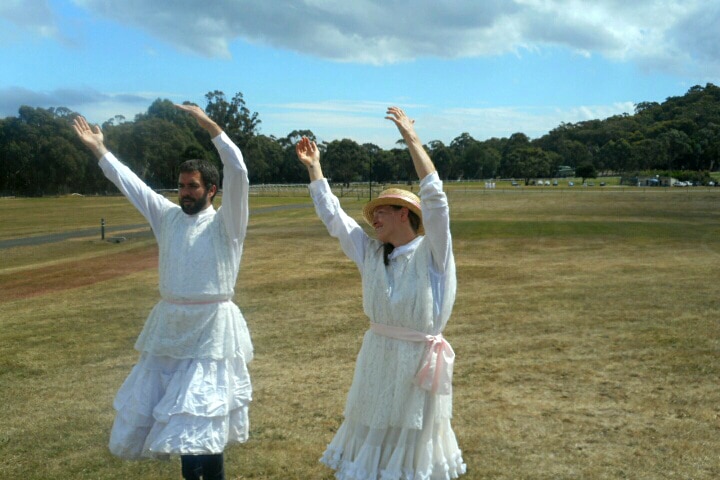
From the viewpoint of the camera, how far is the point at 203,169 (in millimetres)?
4141

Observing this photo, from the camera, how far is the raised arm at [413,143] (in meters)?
3.43

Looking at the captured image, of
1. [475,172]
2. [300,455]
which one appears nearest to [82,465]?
[300,455]

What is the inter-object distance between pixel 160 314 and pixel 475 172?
139 metres

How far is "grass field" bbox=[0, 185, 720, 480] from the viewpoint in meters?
5.23

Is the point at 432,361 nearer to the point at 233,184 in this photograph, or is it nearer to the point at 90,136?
the point at 233,184

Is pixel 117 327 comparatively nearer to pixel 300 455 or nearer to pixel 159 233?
pixel 300 455

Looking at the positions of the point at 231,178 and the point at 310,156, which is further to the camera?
the point at 310,156

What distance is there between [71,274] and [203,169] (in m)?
13.9

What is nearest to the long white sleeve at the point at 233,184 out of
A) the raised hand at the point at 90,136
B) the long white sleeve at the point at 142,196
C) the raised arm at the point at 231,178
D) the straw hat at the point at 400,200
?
the raised arm at the point at 231,178

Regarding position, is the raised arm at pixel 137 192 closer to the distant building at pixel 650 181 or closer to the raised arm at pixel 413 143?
the raised arm at pixel 413 143

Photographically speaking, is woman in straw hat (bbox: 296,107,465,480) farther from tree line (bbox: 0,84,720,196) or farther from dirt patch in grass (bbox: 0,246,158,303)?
tree line (bbox: 0,84,720,196)

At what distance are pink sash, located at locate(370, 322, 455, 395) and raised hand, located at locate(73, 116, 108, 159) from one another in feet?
7.28

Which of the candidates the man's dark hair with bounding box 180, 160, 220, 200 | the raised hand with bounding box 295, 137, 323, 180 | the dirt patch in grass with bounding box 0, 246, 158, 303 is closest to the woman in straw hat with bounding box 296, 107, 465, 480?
the raised hand with bounding box 295, 137, 323, 180

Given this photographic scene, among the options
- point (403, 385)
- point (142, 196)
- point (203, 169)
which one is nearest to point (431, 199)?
point (403, 385)
